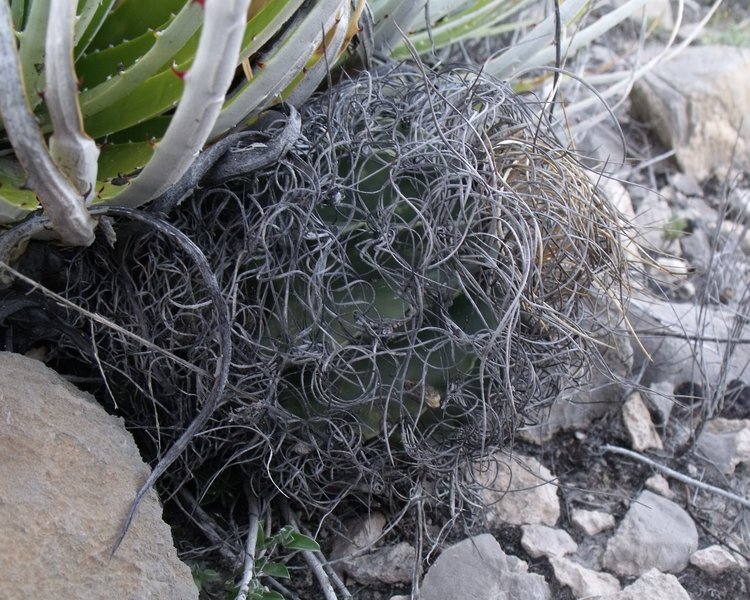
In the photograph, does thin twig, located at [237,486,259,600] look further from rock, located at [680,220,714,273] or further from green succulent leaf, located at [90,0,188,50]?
rock, located at [680,220,714,273]

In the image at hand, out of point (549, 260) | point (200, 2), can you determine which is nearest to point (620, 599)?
point (549, 260)

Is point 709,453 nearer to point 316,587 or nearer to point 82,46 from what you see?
point 316,587

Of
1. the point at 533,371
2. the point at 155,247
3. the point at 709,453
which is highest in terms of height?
the point at 155,247

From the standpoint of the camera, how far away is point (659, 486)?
145cm

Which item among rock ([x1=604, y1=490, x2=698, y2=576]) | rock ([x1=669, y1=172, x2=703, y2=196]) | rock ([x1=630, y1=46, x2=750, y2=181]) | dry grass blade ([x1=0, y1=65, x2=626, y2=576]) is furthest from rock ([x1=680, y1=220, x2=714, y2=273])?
dry grass blade ([x1=0, y1=65, x2=626, y2=576])

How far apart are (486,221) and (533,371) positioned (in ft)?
0.71

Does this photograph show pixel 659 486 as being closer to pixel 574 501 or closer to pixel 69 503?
pixel 574 501

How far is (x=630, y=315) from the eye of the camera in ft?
5.35

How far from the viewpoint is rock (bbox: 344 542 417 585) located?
123 centimetres

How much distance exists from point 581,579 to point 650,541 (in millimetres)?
161

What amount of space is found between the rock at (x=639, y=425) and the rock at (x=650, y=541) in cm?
15

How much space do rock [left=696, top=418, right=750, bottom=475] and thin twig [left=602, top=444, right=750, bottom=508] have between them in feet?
0.25

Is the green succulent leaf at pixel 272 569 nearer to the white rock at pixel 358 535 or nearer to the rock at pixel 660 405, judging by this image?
the white rock at pixel 358 535

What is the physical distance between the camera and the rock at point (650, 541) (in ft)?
4.31
